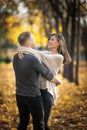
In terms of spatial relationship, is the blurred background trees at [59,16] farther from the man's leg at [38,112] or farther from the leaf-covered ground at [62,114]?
the man's leg at [38,112]

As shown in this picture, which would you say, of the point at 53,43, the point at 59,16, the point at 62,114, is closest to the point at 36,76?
the point at 53,43

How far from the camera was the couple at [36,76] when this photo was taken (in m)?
7.12

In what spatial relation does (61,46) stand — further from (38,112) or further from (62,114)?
(62,114)

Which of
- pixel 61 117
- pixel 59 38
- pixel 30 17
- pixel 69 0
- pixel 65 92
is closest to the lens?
pixel 59 38

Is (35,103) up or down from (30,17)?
down

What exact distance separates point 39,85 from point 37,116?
57cm


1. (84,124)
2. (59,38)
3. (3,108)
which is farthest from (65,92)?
(59,38)

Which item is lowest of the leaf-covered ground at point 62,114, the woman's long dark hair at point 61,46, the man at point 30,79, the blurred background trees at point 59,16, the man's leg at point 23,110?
the leaf-covered ground at point 62,114

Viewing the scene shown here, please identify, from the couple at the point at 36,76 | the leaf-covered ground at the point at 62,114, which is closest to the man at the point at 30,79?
the couple at the point at 36,76

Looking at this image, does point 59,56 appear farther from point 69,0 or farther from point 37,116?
point 69,0

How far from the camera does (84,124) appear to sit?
404 inches

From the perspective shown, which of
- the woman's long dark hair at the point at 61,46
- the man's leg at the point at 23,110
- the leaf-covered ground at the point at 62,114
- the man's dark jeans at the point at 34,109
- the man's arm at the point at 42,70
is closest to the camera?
the man's arm at the point at 42,70

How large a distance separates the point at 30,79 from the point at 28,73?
12 cm

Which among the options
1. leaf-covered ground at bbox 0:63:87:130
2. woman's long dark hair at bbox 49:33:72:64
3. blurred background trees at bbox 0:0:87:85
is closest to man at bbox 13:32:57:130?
woman's long dark hair at bbox 49:33:72:64
